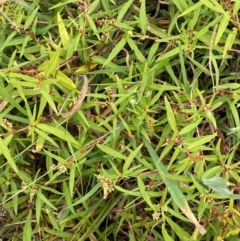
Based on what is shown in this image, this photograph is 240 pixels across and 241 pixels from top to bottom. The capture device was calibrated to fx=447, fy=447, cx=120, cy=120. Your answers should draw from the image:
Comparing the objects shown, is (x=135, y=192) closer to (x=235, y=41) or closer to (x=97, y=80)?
(x=97, y=80)

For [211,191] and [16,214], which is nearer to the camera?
[211,191]

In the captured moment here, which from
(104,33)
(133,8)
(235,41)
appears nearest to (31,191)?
(104,33)

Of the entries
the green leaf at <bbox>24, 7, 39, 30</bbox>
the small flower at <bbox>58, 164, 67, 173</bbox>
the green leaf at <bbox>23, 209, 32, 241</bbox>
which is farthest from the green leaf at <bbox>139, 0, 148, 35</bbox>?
the green leaf at <bbox>23, 209, 32, 241</bbox>

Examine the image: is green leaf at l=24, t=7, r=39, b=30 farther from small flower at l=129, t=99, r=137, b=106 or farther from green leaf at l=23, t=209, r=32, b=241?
green leaf at l=23, t=209, r=32, b=241

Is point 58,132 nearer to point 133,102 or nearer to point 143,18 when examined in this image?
point 133,102

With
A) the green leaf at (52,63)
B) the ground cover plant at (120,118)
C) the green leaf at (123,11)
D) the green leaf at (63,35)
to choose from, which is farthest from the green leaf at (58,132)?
the green leaf at (123,11)

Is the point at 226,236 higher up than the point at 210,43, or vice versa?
the point at 210,43

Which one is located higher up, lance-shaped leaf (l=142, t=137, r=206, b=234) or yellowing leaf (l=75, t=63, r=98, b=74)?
yellowing leaf (l=75, t=63, r=98, b=74)
